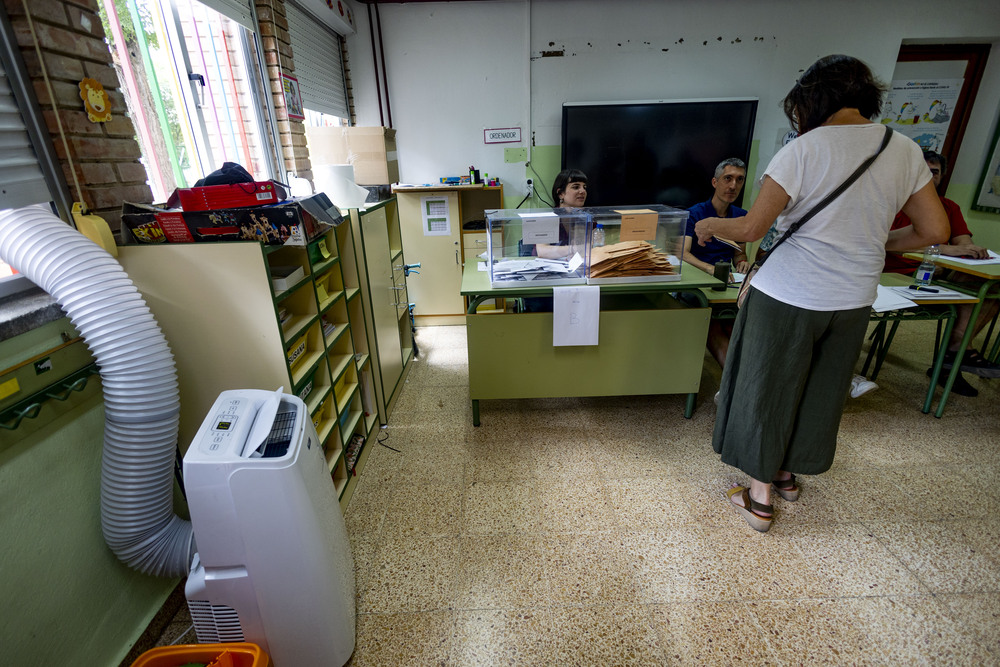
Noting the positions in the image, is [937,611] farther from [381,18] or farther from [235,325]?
[381,18]

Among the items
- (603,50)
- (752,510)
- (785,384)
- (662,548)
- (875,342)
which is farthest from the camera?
(603,50)

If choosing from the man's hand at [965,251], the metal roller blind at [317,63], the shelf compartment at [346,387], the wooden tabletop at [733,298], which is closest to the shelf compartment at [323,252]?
the shelf compartment at [346,387]

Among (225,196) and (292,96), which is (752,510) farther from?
(292,96)

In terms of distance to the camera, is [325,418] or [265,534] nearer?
[265,534]

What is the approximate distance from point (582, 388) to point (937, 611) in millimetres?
1471

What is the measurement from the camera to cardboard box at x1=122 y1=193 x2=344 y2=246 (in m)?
1.25

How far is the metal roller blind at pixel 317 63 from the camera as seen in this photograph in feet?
9.01

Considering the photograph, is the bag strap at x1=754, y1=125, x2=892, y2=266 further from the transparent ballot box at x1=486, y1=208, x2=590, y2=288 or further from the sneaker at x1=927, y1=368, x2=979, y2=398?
the sneaker at x1=927, y1=368, x2=979, y2=398

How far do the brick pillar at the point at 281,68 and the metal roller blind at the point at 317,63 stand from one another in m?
0.17

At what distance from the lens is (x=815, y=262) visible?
4.46 ft

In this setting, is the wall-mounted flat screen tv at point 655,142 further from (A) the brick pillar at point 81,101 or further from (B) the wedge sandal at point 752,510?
(A) the brick pillar at point 81,101

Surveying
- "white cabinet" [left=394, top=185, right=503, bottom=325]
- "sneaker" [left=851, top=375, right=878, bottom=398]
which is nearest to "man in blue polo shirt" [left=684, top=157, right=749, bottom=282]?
"sneaker" [left=851, top=375, right=878, bottom=398]

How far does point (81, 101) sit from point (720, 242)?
9.46 feet

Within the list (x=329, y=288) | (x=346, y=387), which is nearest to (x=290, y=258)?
(x=329, y=288)
